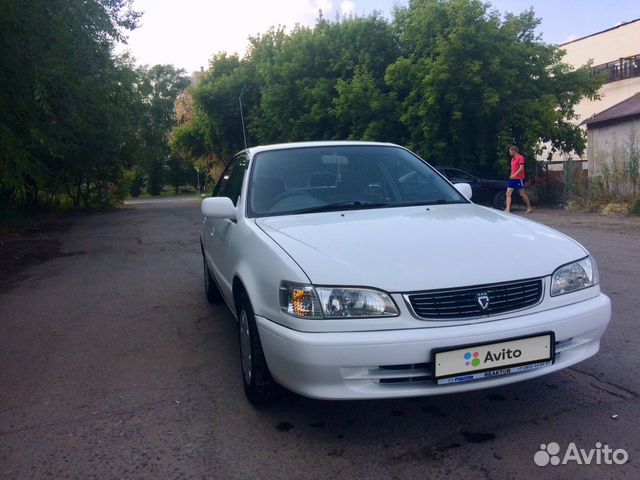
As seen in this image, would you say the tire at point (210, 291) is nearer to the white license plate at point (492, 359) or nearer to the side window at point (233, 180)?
the side window at point (233, 180)

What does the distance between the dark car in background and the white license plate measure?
15680 millimetres

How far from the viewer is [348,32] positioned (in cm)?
2508

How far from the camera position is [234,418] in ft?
11.6

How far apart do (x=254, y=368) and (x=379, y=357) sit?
881 mm

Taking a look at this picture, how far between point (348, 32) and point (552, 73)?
323 inches

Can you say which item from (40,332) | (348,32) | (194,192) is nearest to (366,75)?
(348,32)

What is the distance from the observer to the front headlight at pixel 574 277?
3.29 meters

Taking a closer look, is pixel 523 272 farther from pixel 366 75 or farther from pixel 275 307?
pixel 366 75

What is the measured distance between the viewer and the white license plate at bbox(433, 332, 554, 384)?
9.70 feet

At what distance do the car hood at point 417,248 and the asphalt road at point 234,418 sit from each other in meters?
0.81

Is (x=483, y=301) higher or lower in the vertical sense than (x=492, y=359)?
higher

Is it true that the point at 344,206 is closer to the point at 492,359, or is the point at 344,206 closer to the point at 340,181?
the point at 340,181

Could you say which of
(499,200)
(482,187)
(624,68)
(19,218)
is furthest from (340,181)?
(624,68)

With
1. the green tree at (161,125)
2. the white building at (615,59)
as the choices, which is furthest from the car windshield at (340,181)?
the white building at (615,59)
